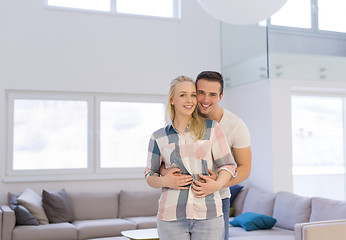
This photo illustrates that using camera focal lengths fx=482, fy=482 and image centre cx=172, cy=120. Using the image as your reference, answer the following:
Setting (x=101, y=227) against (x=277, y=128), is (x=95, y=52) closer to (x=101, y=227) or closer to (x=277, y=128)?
(x=101, y=227)

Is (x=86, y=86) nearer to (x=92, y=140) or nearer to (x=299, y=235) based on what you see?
(x=92, y=140)

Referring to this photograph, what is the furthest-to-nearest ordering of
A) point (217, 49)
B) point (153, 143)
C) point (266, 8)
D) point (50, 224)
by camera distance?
1. point (217, 49)
2. point (50, 224)
3. point (266, 8)
4. point (153, 143)

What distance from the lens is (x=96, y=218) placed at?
572 cm

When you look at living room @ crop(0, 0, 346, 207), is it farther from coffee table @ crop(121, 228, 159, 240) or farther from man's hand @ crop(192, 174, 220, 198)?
man's hand @ crop(192, 174, 220, 198)

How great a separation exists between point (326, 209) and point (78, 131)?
3.24 m

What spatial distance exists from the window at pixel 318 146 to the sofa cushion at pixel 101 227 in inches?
87.3

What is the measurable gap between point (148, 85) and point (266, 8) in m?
3.11

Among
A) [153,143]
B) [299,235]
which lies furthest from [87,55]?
[153,143]

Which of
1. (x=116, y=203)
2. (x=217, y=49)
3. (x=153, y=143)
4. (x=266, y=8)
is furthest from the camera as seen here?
(x=217, y=49)

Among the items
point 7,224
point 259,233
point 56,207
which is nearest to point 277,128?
point 259,233

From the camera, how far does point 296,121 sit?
6102mm

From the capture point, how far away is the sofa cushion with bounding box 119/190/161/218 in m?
Answer: 5.85

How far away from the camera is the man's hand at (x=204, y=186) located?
6.71ft

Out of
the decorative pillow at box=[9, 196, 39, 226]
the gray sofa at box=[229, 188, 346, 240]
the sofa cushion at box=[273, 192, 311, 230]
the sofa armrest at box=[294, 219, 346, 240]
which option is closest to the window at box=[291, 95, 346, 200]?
the gray sofa at box=[229, 188, 346, 240]
